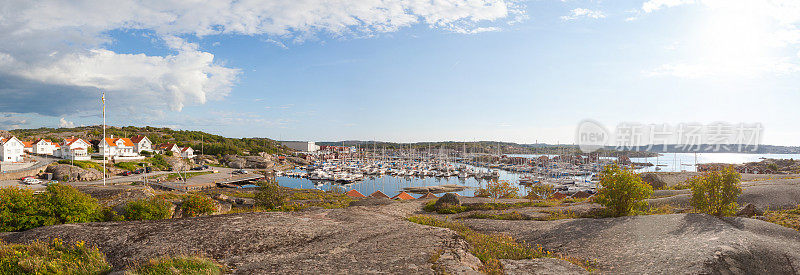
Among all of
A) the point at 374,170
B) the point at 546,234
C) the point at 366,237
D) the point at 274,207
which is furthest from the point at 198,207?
the point at 374,170

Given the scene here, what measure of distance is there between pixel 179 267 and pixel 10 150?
89121 millimetres

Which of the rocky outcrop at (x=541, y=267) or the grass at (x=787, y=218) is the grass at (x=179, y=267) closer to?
the rocky outcrop at (x=541, y=267)

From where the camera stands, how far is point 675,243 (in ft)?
29.9

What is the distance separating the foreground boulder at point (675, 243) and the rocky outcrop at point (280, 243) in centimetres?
360

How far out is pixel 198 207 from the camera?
1633 cm

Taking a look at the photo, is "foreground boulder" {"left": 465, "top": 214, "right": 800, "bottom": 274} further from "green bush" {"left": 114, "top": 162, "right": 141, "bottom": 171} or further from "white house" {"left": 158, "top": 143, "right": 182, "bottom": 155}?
"white house" {"left": 158, "top": 143, "right": 182, "bottom": 155}

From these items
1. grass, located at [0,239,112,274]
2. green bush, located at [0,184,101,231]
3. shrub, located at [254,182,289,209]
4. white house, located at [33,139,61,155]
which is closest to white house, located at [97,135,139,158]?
white house, located at [33,139,61,155]

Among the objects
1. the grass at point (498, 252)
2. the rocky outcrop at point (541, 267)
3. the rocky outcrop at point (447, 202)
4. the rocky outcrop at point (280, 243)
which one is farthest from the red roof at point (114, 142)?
the rocky outcrop at point (541, 267)

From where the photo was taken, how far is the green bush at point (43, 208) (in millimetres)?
11898

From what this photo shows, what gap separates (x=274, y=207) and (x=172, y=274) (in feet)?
48.7

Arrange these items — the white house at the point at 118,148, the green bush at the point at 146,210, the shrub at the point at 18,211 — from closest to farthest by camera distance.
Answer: the shrub at the point at 18,211, the green bush at the point at 146,210, the white house at the point at 118,148

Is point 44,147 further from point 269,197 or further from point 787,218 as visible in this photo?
point 787,218

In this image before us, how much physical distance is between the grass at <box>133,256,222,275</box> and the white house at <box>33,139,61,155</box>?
4125 inches

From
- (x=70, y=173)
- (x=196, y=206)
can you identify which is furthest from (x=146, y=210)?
(x=70, y=173)
